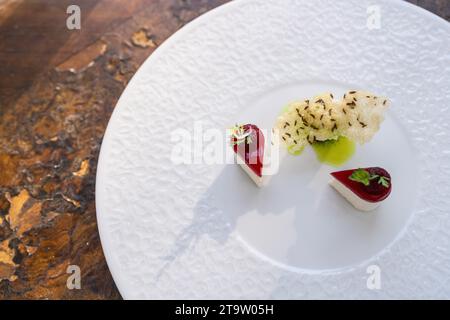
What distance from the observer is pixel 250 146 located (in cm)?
131

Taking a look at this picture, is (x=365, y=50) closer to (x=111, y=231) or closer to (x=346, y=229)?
(x=346, y=229)

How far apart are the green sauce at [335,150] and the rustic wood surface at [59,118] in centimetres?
61

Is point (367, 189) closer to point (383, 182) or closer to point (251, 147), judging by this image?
point (383, 182)

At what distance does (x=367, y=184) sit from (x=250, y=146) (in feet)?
0.96

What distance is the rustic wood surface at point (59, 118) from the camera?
4.85ft

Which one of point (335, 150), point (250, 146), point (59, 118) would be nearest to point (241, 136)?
point (250, 146)

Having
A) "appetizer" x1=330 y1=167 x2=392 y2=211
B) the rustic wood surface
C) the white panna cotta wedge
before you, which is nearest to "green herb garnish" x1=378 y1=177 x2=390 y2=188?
"appetizer" x1=330 y1=167 x2=392 y2=211

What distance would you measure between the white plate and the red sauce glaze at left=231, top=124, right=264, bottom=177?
84mm

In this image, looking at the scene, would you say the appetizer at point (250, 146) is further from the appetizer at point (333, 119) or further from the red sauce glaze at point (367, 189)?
the red sauce glaze at point (367, 189)

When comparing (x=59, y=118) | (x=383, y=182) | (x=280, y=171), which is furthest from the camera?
(x=59, y=118)

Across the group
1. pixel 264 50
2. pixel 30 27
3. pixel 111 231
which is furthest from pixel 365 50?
pixel 30 27

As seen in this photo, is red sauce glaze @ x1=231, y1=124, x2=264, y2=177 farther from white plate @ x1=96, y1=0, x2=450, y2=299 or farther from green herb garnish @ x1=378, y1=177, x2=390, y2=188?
green herb garnish @ x1=378, y1=177, x2=390, y2=188

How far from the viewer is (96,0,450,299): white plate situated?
1.31m

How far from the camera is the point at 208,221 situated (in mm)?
1347
